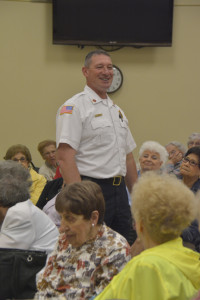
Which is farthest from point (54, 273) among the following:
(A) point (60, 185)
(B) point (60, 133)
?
(A) point (60, 185)

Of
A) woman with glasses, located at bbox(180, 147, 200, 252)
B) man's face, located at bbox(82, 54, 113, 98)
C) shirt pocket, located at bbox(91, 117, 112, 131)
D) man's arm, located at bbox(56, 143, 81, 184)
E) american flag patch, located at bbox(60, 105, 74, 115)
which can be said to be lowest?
woman with glasses, located at bbox(180, 147, 200, 252)

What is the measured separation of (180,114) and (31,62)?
6.55 feet

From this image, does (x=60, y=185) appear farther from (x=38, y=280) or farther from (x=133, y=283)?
(x=133, y=283)

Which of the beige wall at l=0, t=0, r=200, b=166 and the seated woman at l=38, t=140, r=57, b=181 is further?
the beige wall at l=0, t=0, r=200, b=166

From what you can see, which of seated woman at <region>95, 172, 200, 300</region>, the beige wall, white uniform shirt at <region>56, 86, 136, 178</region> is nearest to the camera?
seated woman at <region>95, 172, 200, 300</region>

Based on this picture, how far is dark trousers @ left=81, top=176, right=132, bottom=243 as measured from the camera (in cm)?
307

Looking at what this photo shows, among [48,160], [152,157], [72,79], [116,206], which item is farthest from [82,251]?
[72,79]

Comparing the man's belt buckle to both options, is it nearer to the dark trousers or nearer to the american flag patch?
the dark trousers

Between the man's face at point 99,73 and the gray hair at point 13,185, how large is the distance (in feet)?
2.60

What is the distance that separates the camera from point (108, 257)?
2.11 meters

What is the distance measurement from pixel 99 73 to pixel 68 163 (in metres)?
0.64

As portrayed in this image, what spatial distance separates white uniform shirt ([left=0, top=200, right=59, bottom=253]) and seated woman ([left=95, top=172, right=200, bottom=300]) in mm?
769

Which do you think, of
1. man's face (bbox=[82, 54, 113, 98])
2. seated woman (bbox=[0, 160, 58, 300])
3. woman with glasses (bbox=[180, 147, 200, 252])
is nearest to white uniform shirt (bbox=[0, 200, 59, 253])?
seated woman (bbox=[0, 160, 58, 300])

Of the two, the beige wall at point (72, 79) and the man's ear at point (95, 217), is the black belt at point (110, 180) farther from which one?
the beige wall at point (72, 79)
